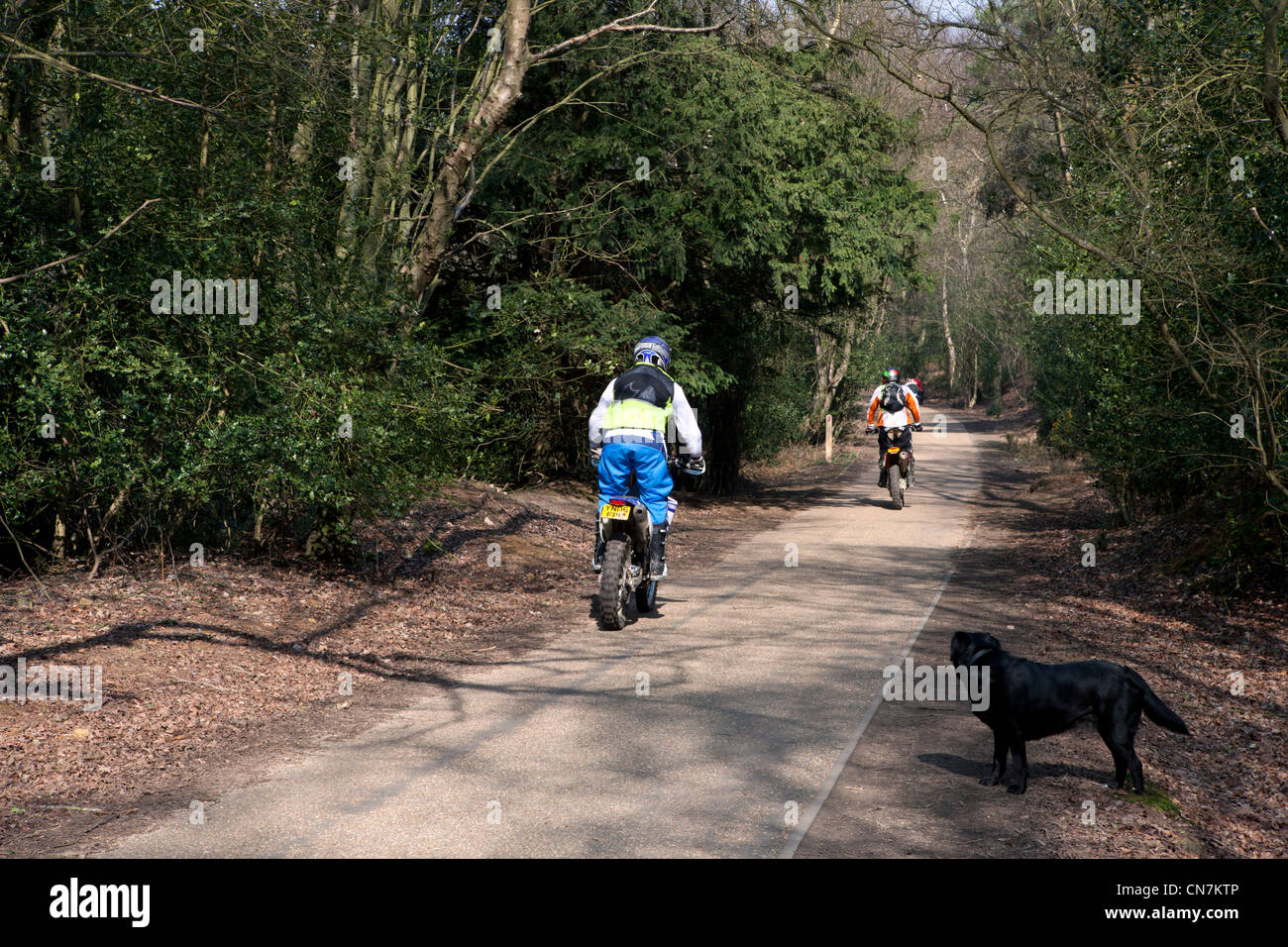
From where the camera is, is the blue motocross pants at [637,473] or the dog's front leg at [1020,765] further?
the blue motocross pants at [637,473]

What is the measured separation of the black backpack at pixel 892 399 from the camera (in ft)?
67.2

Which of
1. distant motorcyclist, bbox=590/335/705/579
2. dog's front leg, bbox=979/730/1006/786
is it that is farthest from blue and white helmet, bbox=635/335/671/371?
dog's front leg, bbox=979/730/1006/786

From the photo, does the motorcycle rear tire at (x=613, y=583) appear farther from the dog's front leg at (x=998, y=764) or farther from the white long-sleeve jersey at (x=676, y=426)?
the dog's front leg at (x=998, y=764)

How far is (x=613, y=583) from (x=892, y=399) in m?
12.2

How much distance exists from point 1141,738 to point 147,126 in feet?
28.4

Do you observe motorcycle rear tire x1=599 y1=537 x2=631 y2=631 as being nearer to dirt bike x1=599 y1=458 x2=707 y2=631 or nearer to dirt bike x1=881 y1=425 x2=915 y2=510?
dirt bike x1=599 y1=458 x2=707 y2=631

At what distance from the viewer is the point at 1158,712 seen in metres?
5.48

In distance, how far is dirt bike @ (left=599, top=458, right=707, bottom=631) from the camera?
9539mm

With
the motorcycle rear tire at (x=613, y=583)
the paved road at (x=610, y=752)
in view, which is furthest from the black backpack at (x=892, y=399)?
the motorcycle rear tire at (x=613, y=583)

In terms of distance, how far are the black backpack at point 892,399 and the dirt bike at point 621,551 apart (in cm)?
Answer: 1132

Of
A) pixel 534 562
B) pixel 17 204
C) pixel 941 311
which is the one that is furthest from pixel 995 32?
pixel 941 311

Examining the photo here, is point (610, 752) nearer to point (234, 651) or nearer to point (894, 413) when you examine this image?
point (234, 651)

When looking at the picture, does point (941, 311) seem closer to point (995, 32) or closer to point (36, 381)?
point (995, 32)

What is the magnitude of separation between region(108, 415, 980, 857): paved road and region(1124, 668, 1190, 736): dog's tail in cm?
161
